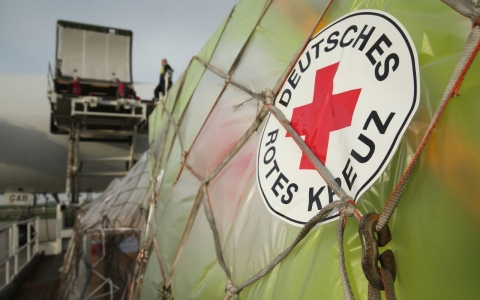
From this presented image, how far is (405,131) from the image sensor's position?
1.82 ft

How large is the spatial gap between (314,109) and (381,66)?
19 cm

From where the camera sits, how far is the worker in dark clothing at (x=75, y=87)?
5641mm

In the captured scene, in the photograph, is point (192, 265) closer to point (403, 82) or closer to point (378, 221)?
point (378, 221)

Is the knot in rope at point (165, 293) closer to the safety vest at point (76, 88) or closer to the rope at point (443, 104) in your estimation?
the rope at point (443, 104)

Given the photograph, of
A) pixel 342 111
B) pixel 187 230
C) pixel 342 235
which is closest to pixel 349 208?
pixel 342 235

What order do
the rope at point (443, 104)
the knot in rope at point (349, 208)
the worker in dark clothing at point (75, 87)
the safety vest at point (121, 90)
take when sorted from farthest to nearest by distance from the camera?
the safety vest at point (121, 90) < the worker in dark clothing at point (75, 87) < the knot in rope at point (349, 208) < the rope at point (443, 104)

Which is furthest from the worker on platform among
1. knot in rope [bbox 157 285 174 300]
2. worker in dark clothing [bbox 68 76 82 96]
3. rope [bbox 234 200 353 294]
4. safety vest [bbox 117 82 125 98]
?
rope [bbox 234 200 353 294]

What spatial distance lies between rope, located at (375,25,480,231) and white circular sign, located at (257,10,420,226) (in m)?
0.06

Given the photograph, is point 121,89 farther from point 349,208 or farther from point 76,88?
point 349,208

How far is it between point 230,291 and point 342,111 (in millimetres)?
528

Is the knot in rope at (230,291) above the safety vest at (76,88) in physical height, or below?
→ below

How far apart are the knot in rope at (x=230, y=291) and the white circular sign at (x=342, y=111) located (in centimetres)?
24

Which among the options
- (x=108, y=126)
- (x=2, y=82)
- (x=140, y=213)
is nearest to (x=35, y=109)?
(x=2, y=82)

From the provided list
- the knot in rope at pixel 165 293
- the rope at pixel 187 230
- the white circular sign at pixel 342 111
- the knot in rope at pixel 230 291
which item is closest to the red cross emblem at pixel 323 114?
the white circular sign at pixel 342 111
